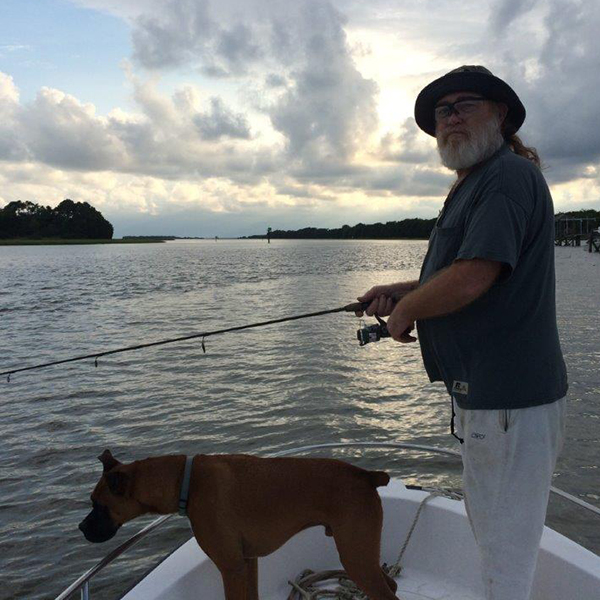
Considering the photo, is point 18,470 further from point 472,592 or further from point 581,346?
point 581,346

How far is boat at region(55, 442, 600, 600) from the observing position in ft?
11.7

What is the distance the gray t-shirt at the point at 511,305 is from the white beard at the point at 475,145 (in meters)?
0.15

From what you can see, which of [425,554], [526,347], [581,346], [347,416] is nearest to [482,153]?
[526,347]

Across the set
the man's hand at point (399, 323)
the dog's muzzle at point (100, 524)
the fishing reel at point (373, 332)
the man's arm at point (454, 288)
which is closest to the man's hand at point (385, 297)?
the fishing reel at point (373, 332)

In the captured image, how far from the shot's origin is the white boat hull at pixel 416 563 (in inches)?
138

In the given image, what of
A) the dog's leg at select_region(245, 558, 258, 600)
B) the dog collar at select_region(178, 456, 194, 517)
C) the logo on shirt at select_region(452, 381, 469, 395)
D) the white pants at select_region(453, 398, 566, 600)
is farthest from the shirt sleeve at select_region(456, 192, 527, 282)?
the dog's leg at select_region(245, 558, 258, 600)

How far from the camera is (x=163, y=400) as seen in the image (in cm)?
1177

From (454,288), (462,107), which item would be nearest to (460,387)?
(454,288)

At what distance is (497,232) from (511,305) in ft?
1.16

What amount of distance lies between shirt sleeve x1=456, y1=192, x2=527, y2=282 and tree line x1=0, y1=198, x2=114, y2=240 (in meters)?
183

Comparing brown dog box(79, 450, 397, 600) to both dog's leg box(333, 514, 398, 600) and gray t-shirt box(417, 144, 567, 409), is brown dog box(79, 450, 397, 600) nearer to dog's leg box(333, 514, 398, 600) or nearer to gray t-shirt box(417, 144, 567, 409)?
dog's leg box(333, 514, 398, 600)

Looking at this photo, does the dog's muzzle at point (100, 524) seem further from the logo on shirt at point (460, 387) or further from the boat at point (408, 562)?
the logo on shirt at point (460, 387)

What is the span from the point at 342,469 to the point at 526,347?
1.32m

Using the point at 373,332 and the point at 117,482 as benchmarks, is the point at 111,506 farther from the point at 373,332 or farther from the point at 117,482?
the point at 373,332
